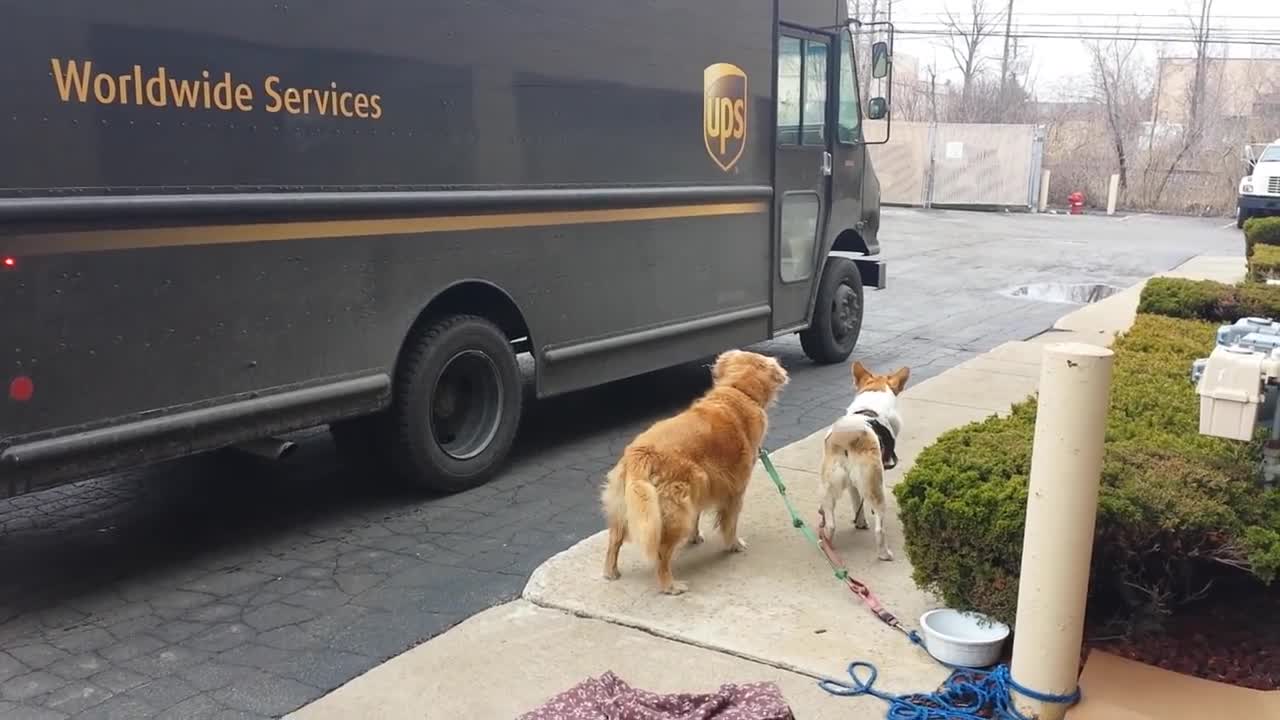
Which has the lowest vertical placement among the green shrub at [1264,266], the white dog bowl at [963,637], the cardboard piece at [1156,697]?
the cardboard piece at [1156,697]

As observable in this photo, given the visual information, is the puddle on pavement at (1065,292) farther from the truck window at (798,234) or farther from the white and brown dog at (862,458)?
the white and brown dog at (862,458)

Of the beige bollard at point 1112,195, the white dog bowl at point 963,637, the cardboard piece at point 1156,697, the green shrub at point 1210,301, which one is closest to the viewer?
the cardboard piece at point 1156,697

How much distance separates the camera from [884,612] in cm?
425

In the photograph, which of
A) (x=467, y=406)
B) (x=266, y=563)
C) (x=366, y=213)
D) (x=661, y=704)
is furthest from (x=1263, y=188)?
(x=661, y=704)

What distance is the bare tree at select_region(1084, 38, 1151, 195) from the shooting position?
38.3 meters

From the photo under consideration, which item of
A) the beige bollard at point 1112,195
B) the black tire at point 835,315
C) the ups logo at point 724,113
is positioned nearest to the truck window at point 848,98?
the black tire at point 835,315

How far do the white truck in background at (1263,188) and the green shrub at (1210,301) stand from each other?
20.4 metres

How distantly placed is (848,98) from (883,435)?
5175mm

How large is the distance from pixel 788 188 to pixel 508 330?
3.19m

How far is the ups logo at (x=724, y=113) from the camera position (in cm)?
766

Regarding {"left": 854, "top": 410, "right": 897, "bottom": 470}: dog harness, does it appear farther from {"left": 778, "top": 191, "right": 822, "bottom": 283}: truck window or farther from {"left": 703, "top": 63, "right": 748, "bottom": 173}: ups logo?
{"left": 778, "top": 191, "right": 822, "bottom": 283}: truck window

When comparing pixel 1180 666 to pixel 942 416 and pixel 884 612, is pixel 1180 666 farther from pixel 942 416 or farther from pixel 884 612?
pixel 942 416

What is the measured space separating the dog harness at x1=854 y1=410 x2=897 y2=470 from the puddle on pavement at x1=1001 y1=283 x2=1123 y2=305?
1052 cm

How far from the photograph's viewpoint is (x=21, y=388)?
4.14 meters
